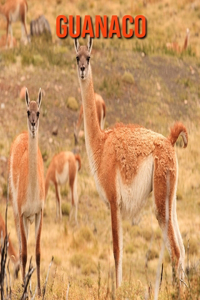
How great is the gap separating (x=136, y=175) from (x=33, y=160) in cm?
106

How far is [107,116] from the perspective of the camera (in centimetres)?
1602

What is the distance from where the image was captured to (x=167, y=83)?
60.8ft

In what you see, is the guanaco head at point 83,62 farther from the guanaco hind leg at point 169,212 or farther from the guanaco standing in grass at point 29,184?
the guanaco hind leg at point 169,212

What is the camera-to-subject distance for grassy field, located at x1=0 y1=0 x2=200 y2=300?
32.1 ft

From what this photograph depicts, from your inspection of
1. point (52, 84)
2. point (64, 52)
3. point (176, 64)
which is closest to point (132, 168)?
point (52, 84)

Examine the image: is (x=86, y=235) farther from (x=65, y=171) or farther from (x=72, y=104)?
(x=72, y=104)

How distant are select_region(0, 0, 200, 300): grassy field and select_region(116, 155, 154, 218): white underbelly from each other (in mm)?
891

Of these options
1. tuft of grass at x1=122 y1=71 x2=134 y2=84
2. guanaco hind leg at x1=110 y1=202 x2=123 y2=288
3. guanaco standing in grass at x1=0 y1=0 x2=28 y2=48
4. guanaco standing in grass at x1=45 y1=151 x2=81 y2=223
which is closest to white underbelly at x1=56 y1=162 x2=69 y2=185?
guanaco standing in grass at x1=45 y1=151 x2=81 y2=223

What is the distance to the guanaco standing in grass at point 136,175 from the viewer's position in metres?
6.04

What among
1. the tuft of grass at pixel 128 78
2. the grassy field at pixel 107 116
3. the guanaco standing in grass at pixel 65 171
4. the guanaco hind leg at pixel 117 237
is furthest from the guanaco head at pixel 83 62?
the tuft of grass at pixel 128 78

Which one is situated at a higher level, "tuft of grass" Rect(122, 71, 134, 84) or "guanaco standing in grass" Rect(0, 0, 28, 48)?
"guanaco standing in grass" Rect(0, 0, 28, 48)

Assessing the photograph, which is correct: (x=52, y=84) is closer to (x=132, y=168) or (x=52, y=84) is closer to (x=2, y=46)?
(x=2, y=46)

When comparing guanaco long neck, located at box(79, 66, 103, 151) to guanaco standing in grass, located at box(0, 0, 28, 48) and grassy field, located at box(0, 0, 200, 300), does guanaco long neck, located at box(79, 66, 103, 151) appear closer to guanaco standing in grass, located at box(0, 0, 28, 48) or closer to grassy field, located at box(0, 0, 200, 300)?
grassy field, located at box(0, 0, 200, 300)

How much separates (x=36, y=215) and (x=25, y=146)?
909mm
